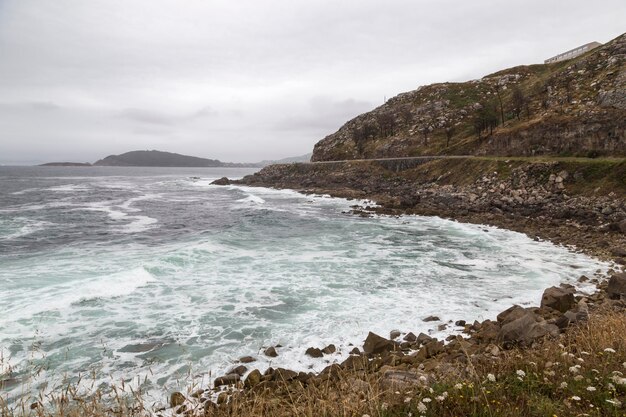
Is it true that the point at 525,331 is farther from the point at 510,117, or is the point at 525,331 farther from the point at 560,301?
the point at 510,117

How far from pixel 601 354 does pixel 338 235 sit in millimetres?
25453

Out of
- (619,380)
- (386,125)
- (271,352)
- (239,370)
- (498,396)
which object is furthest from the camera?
(386,125)

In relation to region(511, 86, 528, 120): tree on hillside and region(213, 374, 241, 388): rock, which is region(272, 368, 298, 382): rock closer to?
region(213, 374, 241, 388): rock

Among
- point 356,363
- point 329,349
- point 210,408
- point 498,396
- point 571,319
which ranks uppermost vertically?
point 498,396

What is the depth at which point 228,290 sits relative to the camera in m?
17.8

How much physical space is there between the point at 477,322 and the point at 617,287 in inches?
252

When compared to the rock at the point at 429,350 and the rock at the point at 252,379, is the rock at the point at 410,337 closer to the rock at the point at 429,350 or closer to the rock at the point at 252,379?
the rock at the point at 429,350

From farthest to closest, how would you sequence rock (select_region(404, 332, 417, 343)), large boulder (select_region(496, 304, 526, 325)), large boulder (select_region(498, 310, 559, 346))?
rock (select_region(404, 332, 417, 343))
large boulder (select_region(496, 304, 526, 325))
large boulder (select_region(498, 310, 559, 346))

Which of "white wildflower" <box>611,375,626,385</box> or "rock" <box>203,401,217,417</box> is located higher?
"white wildflower" <box>611,375,626,385</box>

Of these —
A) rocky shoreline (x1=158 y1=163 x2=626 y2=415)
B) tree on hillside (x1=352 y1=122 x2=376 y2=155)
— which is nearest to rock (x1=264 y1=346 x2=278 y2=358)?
rocky shoreline (x1=158 y1=163 x2=626 y2=415)

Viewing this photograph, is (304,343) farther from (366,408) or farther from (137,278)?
(137,278)

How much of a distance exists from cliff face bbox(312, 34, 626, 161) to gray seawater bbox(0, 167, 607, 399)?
76.3 ft

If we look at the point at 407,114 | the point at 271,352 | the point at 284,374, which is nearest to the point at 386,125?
the point at 407,114

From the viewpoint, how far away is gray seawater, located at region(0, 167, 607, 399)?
38.3 feet
